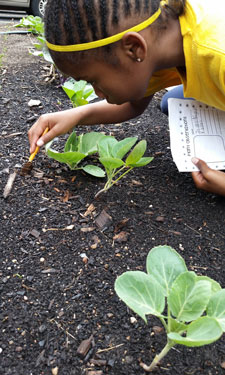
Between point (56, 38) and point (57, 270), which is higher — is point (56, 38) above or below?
above

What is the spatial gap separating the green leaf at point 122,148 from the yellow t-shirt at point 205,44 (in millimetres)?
291

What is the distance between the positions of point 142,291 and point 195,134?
912mm

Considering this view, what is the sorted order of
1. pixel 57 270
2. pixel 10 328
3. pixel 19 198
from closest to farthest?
pixel 10 328 → pixel 57 270 → pixel 19 198

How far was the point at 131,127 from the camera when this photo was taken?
1882mm

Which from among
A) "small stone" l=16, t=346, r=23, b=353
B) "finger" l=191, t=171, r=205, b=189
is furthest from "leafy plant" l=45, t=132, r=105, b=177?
"small stone" l=16, t=346, r=23, b=353

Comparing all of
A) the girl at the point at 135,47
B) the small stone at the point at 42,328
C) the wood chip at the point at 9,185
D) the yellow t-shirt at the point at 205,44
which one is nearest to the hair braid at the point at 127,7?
the girl at the point at 135,47

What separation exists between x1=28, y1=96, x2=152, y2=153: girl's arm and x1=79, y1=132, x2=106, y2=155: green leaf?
0.08m

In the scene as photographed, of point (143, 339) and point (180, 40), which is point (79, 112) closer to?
point (180, 40)

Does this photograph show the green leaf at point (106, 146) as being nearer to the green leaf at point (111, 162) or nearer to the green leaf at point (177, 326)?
the green leaf at point (111, 162)

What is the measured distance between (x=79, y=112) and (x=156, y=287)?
2.93 ft

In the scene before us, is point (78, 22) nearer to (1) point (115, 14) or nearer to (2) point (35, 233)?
(1) point (115, 14)

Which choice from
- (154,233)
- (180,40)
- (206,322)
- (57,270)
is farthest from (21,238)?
(180,40)

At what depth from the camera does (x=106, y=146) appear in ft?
4.49

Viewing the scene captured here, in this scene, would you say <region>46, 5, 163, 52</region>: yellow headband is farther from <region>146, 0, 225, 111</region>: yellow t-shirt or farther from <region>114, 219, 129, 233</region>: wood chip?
<region>114, 219, 129, 233</region>: wood chip
